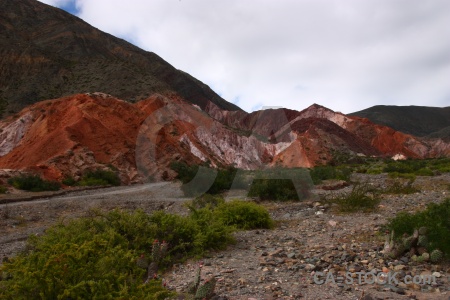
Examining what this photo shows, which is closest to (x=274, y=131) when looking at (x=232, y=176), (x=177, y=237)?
(x=232, y=176)

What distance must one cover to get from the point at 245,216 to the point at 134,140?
93.1ft

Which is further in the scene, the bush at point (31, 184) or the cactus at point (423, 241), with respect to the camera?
the bush at point (31, 184)

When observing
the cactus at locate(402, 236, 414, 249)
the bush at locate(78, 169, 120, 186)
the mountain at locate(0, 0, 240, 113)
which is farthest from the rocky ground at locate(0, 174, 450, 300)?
the mountain at locate(0, 0, 240, 113)

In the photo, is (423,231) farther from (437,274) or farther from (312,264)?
(312,264)

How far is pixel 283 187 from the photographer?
1392cm

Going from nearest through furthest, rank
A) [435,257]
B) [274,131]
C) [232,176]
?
[435,257]
[232,176]
[274,131]

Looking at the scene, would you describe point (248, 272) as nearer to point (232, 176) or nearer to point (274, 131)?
point (232, 176)

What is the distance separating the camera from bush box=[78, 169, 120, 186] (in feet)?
83.1

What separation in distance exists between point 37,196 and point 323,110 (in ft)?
258

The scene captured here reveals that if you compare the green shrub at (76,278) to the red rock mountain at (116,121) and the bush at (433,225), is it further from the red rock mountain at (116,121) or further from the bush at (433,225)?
the red rock mountain at (116,121)

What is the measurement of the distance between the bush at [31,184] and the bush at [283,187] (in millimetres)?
12306

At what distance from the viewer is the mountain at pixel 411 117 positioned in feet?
387

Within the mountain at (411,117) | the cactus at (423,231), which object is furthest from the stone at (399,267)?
the mountain at (411,117)

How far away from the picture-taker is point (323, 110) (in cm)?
9031
